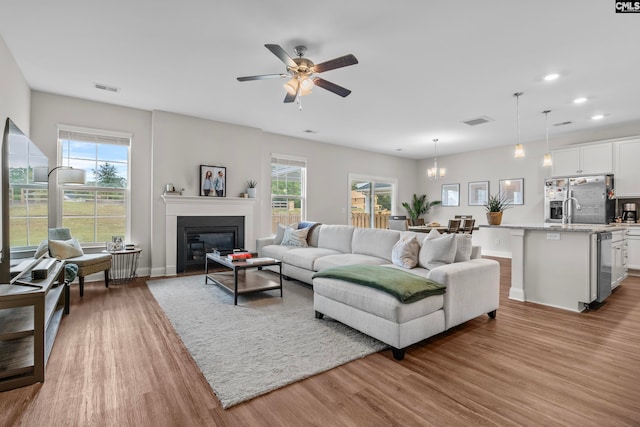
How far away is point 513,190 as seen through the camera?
7438mm

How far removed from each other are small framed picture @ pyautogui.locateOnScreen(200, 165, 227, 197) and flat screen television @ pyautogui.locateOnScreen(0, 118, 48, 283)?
8.47 ft

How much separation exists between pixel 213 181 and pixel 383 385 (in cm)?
466

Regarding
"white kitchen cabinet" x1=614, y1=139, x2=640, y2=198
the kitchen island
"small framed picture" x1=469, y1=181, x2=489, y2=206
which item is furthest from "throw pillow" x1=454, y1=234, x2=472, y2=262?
"small framed picture" x1=469, y1=181, x2=489, y2=206

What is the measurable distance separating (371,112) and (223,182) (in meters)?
2.96

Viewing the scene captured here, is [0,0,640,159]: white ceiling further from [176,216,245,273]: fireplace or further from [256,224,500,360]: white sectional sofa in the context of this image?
[256,224,500,360]: white sectional sofa

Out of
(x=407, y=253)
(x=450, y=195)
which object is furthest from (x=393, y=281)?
(x=450, y=195)

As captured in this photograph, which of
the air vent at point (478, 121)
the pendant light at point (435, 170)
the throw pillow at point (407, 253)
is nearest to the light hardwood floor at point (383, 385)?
the throw pillow at point (407, 253)

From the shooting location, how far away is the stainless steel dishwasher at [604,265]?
140 inches

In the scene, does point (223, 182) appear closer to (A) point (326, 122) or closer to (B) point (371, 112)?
(A) point (326, 122)

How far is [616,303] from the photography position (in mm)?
3805

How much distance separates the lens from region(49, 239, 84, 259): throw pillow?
384 cm

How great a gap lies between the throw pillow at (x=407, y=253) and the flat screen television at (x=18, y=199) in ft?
11.4

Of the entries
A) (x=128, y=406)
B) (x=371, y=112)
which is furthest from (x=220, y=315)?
(x=371, y=112)

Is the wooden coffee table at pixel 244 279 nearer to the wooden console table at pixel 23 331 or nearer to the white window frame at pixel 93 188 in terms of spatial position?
the wooden console table at pixel 23 331
